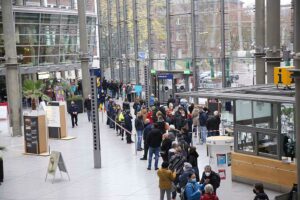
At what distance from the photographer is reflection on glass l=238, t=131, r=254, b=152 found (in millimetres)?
16141

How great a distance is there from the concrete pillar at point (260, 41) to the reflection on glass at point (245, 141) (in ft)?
33.9

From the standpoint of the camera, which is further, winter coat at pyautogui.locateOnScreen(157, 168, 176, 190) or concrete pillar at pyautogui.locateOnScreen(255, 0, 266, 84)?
concrete pillar at pyautogui.locateOnScreen(255, 0, 266, 84)

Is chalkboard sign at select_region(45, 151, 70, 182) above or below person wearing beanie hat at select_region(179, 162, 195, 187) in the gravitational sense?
below

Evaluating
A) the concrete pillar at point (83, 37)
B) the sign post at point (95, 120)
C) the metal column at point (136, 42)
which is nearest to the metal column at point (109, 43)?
the metal column at point (136, 42)

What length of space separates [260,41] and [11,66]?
508 inches

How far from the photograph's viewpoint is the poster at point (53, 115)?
1023 inches

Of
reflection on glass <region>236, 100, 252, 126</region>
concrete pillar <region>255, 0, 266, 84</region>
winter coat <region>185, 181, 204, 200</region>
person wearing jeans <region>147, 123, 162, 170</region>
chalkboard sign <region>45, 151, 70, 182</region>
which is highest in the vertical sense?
concrete pillar <region>255, 0, 266, 84</region>

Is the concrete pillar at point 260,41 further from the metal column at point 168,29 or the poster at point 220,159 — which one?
the metal column at point 168,29

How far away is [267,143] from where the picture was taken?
15750 millimetres

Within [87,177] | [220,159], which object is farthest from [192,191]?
[87,177]

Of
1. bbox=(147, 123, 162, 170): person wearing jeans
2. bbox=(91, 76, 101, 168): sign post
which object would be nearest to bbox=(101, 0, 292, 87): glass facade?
bbox=(147, 123, 162, 170): person wearing jeans

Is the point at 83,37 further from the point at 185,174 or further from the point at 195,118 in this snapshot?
the point at 185,174

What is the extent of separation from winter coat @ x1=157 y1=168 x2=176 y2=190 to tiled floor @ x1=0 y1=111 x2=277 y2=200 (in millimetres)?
1323

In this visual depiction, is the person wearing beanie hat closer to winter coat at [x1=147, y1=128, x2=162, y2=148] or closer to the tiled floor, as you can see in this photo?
the tiled floor
